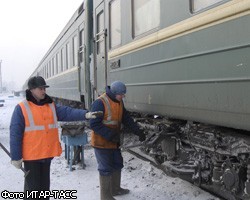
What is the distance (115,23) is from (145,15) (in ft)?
4.56

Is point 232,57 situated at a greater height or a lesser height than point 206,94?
greater

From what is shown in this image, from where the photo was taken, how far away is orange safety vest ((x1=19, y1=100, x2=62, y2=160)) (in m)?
4.17

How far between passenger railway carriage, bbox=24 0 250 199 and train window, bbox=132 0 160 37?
0.01 m

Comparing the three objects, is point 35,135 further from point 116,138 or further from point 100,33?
point 100,33

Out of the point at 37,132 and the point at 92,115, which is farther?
the point at 92,115

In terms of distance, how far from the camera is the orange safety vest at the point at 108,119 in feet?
16.8

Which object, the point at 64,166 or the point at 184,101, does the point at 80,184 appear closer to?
the point at 64,166

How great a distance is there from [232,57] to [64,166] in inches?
179

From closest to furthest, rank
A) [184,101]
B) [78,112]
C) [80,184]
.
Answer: [184,101] < [78,112] < [80,184]

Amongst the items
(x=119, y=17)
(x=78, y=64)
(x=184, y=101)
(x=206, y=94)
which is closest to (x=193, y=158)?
(x=184, y=101)

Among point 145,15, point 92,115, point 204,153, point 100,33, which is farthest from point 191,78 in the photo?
point 100,33

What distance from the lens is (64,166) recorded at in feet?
23.6

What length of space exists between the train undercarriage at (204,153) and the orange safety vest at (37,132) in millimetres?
1580

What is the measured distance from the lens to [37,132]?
420cm
